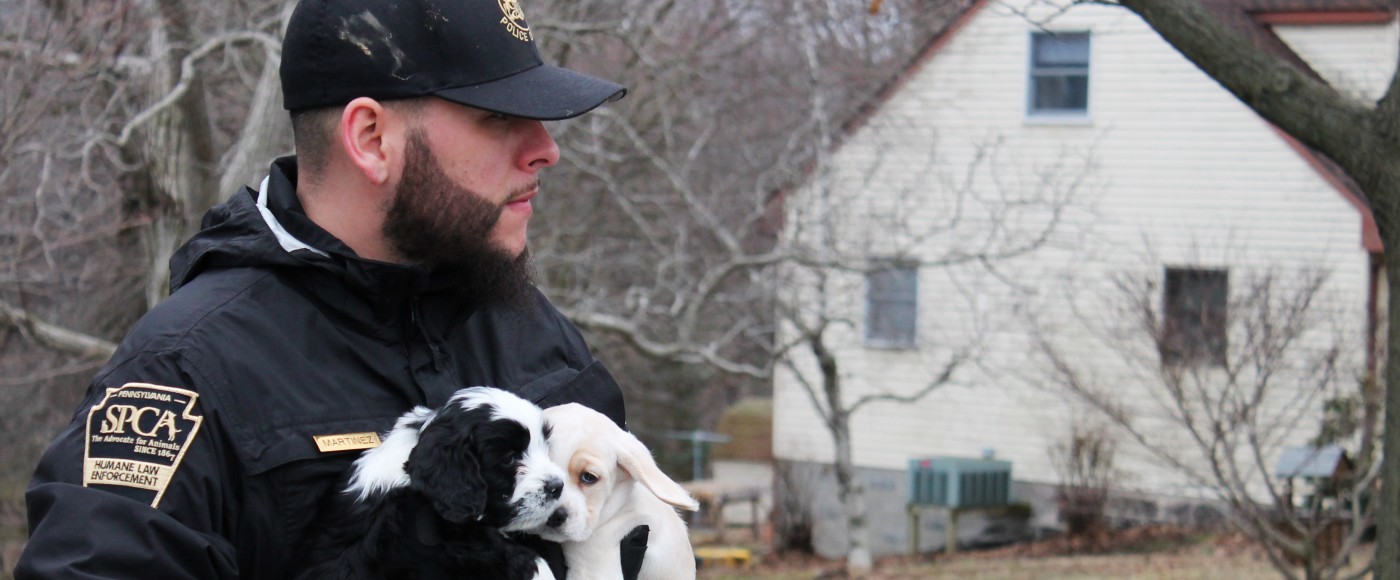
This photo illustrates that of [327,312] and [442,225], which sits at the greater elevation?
[442,225]

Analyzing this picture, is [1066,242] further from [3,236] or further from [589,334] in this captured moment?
[3,236]

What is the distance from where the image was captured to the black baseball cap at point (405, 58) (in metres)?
2.61

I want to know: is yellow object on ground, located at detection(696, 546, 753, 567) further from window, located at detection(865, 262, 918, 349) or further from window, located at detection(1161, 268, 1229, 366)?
window, located at detection(1161, 268, 1229, 366)

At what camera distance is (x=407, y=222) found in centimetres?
268

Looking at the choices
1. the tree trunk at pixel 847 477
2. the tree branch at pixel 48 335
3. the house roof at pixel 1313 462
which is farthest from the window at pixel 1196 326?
the tree branch at pixel 48 335

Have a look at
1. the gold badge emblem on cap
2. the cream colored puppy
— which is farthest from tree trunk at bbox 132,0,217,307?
the cream colored puppy

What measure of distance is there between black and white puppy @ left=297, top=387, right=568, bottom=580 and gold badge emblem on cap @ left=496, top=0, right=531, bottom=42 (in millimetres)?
719

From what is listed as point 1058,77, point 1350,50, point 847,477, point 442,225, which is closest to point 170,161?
point 442,225

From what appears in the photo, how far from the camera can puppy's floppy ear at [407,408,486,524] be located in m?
2.50

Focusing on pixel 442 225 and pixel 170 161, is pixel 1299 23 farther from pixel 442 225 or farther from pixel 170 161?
pixel 442 225

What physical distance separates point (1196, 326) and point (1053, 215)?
4.12m

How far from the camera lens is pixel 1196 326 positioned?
52.8ft

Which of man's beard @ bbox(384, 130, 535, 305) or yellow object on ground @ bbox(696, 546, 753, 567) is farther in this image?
yellow object on ground @ bbox(696, 546, 753, 567)

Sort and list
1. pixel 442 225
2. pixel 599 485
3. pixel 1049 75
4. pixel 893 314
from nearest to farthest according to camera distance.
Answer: pixel 442 225
pixel 599 485
pixel 1049 75
pixel 893 314
